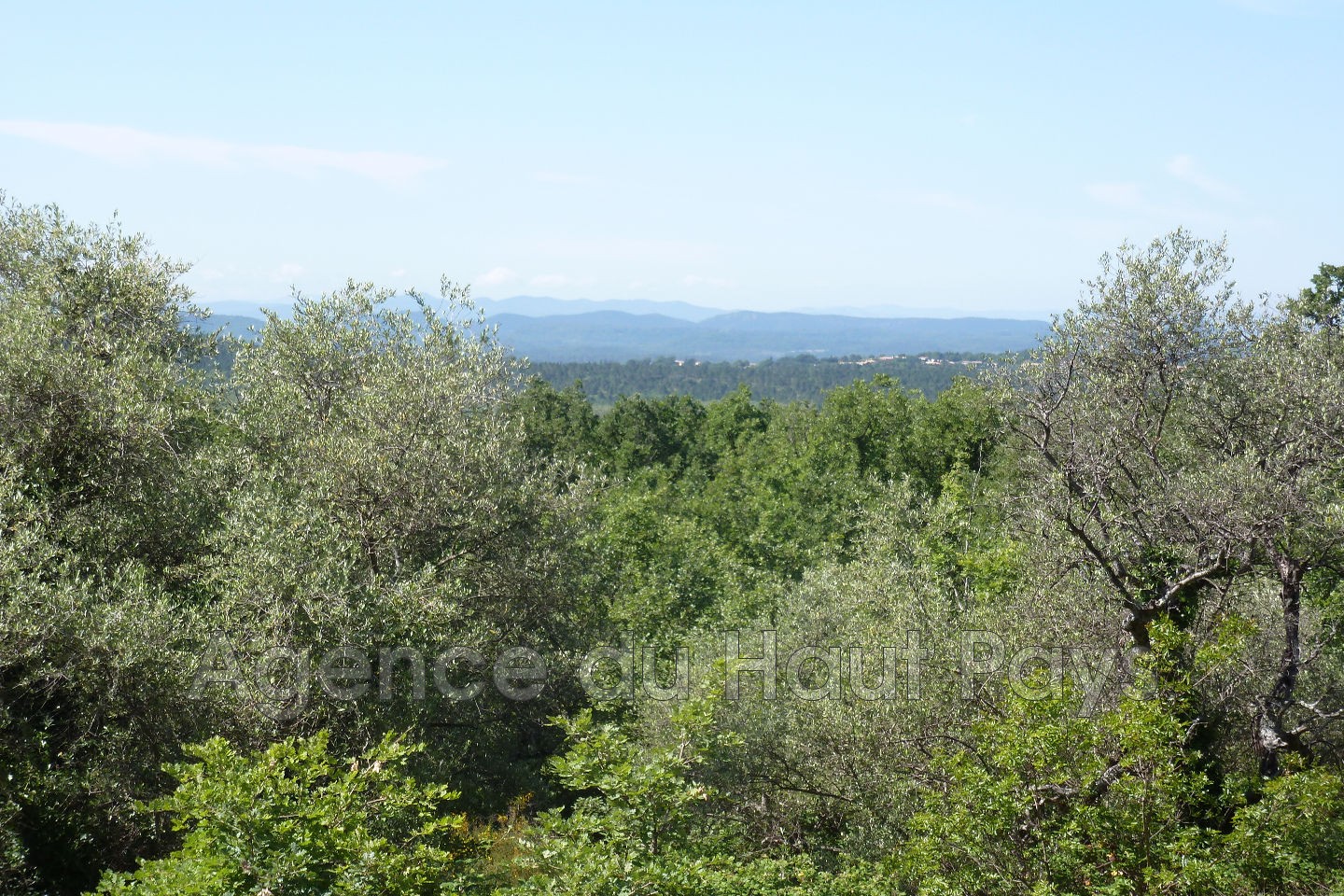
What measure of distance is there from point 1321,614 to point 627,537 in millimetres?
22259

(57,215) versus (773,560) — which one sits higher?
(57,215)

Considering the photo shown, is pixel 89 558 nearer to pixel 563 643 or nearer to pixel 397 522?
pixel 397 522

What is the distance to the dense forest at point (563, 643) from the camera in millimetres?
13008

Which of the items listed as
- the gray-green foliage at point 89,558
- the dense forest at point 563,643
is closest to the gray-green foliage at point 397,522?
the dense forest at point 563,643

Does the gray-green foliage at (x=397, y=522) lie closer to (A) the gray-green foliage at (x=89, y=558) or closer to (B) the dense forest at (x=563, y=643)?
(B) the dense forest at (x=563, y=643)

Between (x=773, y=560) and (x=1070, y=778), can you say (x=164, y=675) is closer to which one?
(x=1070, y=778)

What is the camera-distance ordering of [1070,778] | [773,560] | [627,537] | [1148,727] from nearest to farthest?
[1148,727] → [1070,778] → [627,537] → [773,560]

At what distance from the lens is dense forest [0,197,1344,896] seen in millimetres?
13008

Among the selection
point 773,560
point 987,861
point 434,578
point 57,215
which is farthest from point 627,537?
point 987,861

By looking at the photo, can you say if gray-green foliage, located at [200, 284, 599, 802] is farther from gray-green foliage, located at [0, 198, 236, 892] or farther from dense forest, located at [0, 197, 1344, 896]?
gray-green foliage, located at [0, 198, 236, 892]

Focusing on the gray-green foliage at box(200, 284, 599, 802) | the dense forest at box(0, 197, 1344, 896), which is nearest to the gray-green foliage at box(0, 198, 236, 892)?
the dense forest at box(0, 197, 1344, 896)

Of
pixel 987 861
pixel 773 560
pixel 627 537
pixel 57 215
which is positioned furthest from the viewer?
pixel 773 560

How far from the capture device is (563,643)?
20.8m

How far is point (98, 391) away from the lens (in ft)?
55.3
